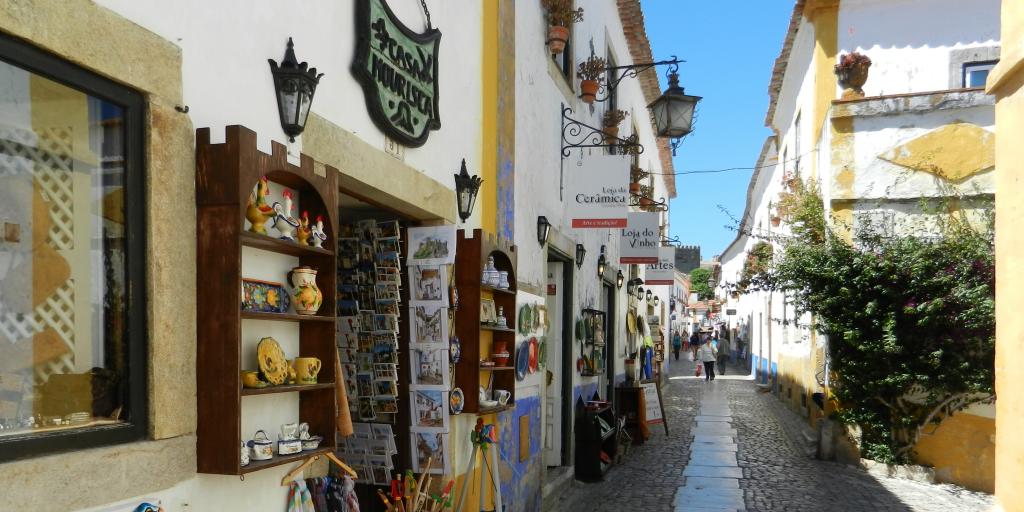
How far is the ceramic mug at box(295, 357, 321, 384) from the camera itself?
11.4 feet

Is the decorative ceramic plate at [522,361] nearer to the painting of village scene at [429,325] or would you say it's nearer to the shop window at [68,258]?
the painting of village scene at [429,325]

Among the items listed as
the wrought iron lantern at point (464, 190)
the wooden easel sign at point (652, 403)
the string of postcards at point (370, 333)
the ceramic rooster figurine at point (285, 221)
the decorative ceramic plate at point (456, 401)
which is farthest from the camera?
the wooden easel sign at point (652, 403)

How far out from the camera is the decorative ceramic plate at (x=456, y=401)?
17.8 feet

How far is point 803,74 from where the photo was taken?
44.6ft

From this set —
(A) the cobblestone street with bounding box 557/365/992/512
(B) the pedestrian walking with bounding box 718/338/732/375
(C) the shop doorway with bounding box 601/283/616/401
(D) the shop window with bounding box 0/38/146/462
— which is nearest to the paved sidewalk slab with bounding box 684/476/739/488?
(A) the cobblestone street with bounding box 557/365/992/512

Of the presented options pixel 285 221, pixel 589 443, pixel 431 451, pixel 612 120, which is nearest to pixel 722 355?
pixel 612 120

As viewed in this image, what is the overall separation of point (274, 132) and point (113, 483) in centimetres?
159

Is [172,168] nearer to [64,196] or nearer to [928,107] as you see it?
[64,196]

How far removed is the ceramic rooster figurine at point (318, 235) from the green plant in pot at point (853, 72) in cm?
920

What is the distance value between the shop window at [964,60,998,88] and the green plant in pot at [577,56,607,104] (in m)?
5.62

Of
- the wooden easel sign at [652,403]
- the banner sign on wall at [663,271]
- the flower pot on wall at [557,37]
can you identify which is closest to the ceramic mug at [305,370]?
the flower pot on wall at [557,37]

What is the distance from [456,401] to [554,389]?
3.66 m

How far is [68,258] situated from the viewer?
2523mm

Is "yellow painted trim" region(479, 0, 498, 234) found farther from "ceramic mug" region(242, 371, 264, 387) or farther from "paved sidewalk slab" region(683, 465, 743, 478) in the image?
"paved sidewalk slab" region(683, 465, 743, 478)
